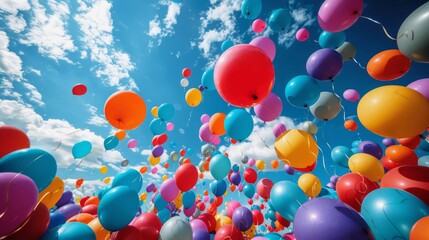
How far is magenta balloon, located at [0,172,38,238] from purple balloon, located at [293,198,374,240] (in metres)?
3.33

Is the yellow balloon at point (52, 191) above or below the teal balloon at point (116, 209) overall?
above

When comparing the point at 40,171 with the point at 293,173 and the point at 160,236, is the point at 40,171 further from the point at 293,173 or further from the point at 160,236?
the point at 293,173

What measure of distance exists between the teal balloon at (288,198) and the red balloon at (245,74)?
1943 mm

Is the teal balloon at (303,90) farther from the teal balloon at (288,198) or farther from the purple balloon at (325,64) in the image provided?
the teal balloon at (288,198)

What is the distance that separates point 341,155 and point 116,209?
6436mm

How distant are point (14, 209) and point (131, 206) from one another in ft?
5.20

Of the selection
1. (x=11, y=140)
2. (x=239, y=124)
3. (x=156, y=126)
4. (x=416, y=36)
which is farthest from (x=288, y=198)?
(x=156, y=126)

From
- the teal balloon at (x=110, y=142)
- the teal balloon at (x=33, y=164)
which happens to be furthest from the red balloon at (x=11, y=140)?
the teal balloon at (x=110, y=142)

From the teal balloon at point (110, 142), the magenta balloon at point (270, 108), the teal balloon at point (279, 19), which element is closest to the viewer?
the magenta balloon at point (270, 108)

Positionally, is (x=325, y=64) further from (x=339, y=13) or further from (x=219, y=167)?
(x=219, y=167)

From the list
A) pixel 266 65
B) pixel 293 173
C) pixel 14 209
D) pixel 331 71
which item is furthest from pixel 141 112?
pixel 293 173

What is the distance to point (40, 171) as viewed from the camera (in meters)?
2.69

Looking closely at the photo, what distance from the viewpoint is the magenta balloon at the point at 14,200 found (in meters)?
1.94

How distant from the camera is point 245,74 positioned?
2.64m
